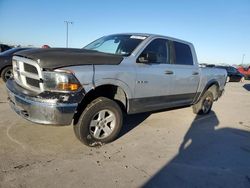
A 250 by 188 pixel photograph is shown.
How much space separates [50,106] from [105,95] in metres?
1.14

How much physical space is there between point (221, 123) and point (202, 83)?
3.76 ft

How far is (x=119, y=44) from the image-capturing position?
5.23 metres

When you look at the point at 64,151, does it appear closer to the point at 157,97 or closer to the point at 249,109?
the point at 157,97

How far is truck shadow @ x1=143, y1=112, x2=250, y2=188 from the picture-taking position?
341 cm

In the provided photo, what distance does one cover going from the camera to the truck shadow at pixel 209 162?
134 inches

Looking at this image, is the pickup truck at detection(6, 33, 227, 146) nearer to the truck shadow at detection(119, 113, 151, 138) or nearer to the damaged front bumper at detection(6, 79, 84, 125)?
the damaged front bumper at detection(6, 79, 84, 125)

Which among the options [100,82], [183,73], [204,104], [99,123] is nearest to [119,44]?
[100,82]

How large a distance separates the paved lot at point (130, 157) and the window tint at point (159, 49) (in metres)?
1.51

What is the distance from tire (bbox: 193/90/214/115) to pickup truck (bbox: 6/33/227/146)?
1.22m

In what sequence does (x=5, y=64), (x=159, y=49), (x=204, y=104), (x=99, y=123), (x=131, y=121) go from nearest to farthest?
(x=99, y=123), (x=159, y=49), (x=131, y=121), (x=204, y=104), (x=5, y=64)

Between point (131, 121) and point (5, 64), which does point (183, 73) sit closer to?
point (131, 121)

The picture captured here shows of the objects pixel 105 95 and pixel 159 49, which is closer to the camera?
pixel 105 95

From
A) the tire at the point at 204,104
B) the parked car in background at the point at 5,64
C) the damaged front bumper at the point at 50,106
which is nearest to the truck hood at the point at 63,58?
the damaged front bumper at the point at 50,106

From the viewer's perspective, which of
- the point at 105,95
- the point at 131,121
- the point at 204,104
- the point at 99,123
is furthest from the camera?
the point at 204,104
